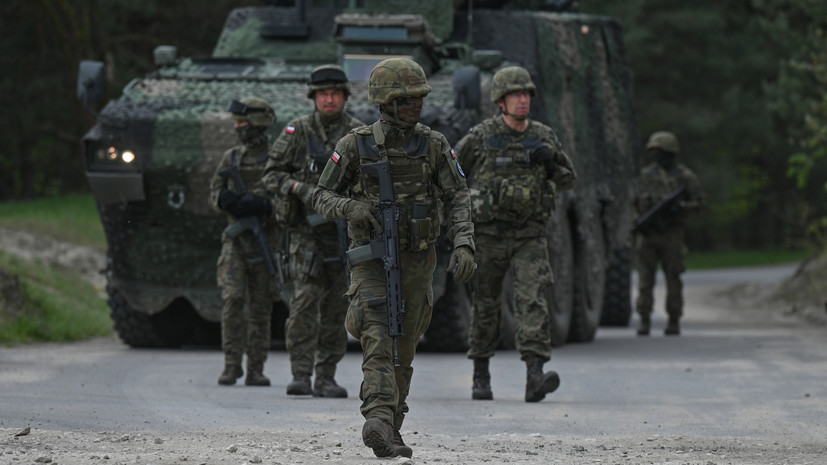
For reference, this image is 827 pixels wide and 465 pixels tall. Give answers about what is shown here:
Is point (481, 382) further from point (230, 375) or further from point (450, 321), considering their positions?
point (450, 321)

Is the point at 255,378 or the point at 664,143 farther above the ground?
the point at 664,143

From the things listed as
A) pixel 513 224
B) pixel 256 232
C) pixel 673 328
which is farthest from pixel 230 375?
pixel 673 328

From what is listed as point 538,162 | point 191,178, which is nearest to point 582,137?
point 191,178

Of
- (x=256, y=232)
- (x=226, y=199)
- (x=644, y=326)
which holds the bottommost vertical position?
(x=644, y=326)

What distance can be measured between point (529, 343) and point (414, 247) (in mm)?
2623

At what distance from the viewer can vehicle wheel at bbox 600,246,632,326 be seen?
703 inches

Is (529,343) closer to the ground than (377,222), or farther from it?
closer to the ground

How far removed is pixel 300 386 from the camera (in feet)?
34.4

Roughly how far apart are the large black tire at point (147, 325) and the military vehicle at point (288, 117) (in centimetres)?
1

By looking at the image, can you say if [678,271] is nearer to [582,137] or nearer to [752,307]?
[582,137]

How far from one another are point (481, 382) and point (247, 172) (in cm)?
222

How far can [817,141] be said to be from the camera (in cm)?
1941

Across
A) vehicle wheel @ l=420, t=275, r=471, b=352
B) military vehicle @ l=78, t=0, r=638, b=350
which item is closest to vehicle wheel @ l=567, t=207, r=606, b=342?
military vehicle @ l=78, t=0, r=638, b=350

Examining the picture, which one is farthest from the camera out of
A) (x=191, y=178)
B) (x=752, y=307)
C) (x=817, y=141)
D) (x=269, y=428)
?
(x=752, y=307)
